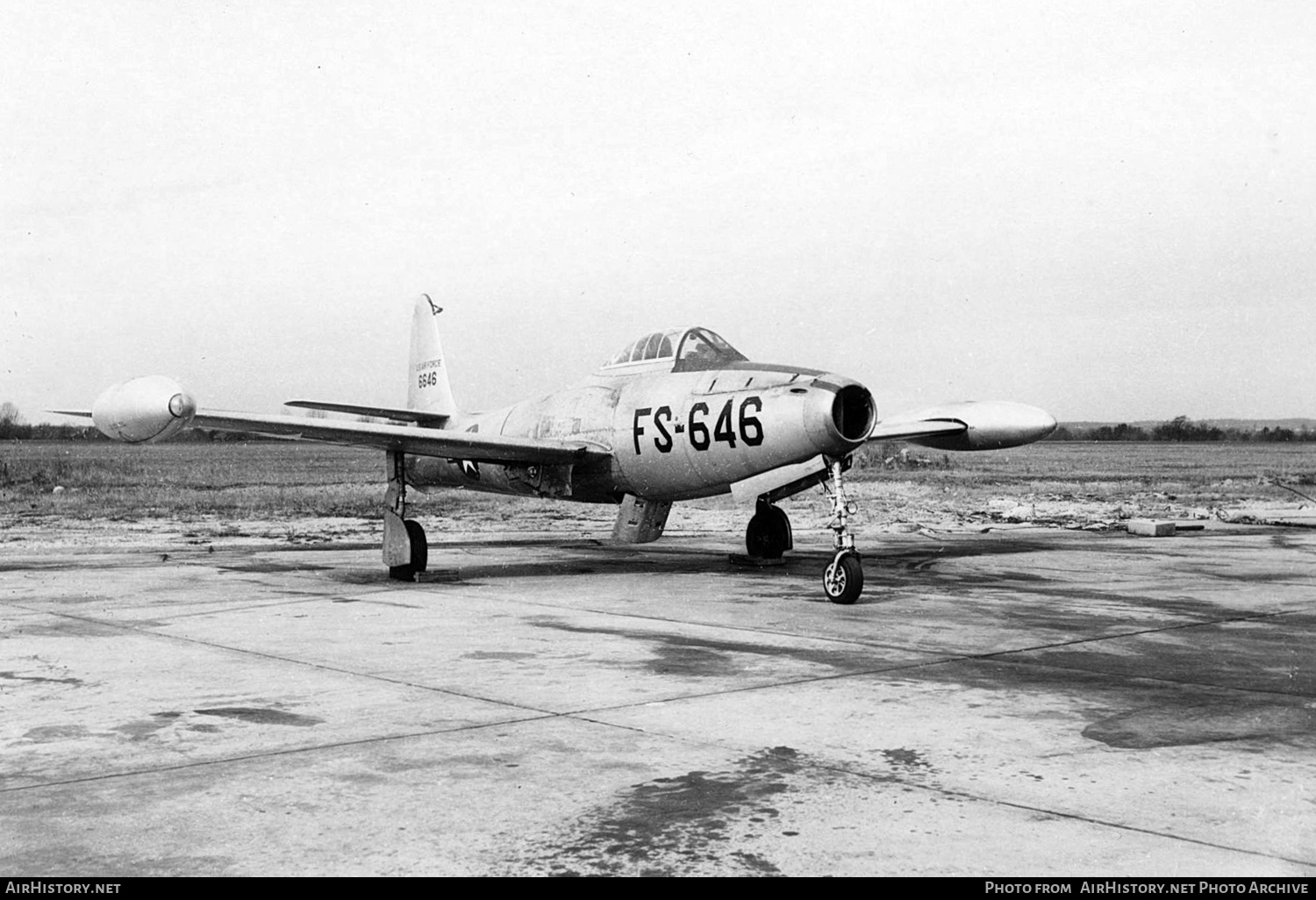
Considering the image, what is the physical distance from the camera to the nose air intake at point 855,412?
12828mm

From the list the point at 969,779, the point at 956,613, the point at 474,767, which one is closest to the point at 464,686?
the point at 474,767

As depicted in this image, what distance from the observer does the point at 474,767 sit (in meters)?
5.34

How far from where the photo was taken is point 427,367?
2112 cm

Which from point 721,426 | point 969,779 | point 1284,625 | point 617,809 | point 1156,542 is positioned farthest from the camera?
point 1156,542

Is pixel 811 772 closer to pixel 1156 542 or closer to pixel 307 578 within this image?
pixel 307 578

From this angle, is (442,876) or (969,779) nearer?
(442,876)

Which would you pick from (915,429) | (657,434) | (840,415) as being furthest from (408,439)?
(915,429)

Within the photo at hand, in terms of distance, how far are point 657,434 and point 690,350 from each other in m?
1.19

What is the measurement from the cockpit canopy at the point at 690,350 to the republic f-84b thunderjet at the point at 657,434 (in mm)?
19

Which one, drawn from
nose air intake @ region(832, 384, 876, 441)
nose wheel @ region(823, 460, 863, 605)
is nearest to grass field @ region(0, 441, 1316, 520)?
nose air intake @ region(832, 384, 876, 441)

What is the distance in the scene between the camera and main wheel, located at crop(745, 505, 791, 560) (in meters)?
16.5

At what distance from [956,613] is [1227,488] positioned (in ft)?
109
